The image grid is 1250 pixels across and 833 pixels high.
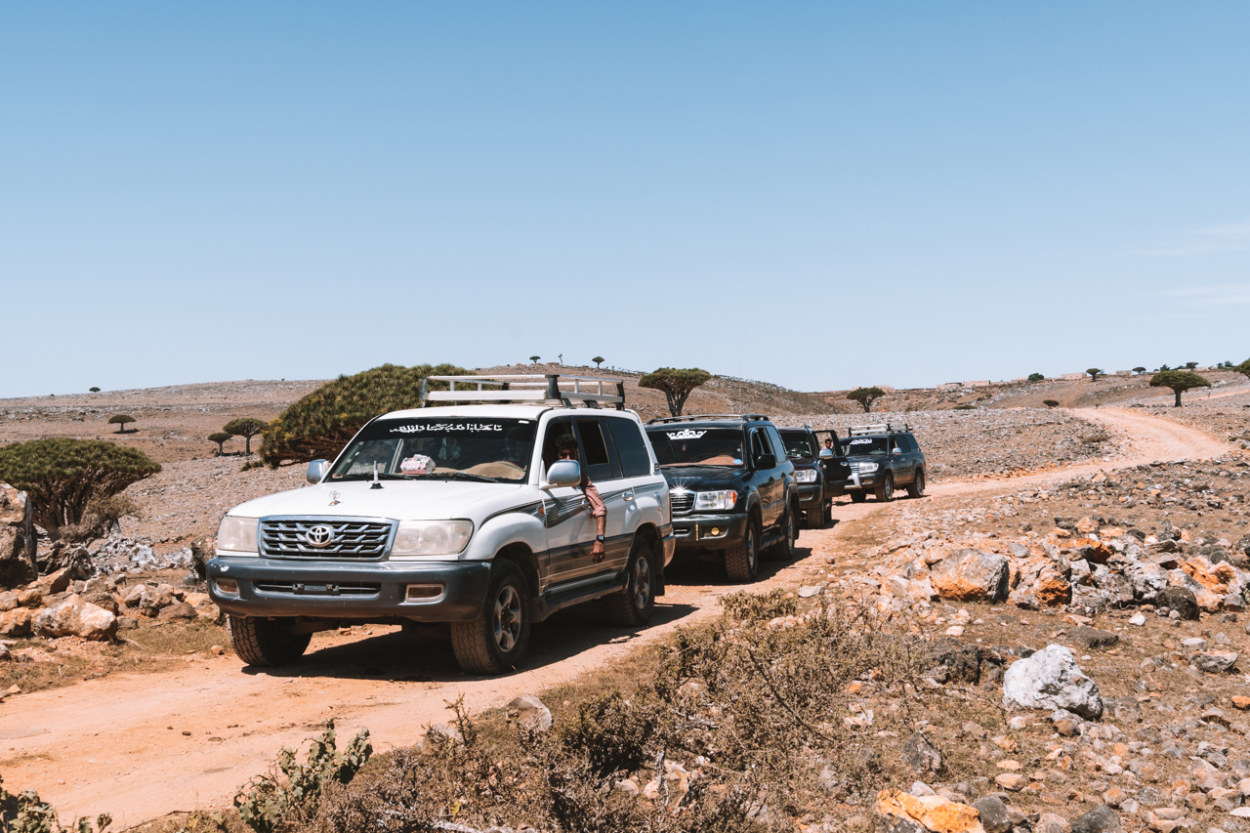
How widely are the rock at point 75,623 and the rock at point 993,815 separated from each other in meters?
7.18

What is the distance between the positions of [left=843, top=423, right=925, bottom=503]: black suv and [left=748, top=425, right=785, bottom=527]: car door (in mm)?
10602

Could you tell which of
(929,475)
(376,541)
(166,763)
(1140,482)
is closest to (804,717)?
(376,541)

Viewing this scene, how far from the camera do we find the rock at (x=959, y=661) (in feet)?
23.3

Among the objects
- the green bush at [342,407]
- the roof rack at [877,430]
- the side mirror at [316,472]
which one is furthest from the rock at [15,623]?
the roof rack at [877,430]

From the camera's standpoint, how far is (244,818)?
13.7ft

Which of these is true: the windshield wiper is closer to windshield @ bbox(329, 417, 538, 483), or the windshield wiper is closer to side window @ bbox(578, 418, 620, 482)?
windshield @ bbox(329, 417, 538, 483)

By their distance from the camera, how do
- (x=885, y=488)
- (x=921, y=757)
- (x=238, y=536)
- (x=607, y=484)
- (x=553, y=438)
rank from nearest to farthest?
(x=921, y=757) < (x=238, y=536) < (x=553, y=438) < (x=607, y=484) < (x=885, y=488)

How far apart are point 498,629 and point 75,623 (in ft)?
12.7

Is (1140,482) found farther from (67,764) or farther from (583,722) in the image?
(67,764)

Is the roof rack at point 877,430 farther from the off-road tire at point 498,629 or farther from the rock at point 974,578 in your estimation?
the off-road tire at point 498,629

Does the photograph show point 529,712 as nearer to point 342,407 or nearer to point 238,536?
point 238,536

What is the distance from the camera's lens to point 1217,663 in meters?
7.39

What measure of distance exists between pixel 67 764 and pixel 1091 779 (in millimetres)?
5527

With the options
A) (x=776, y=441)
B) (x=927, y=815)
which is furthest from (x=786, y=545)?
(x=927, y=815)
